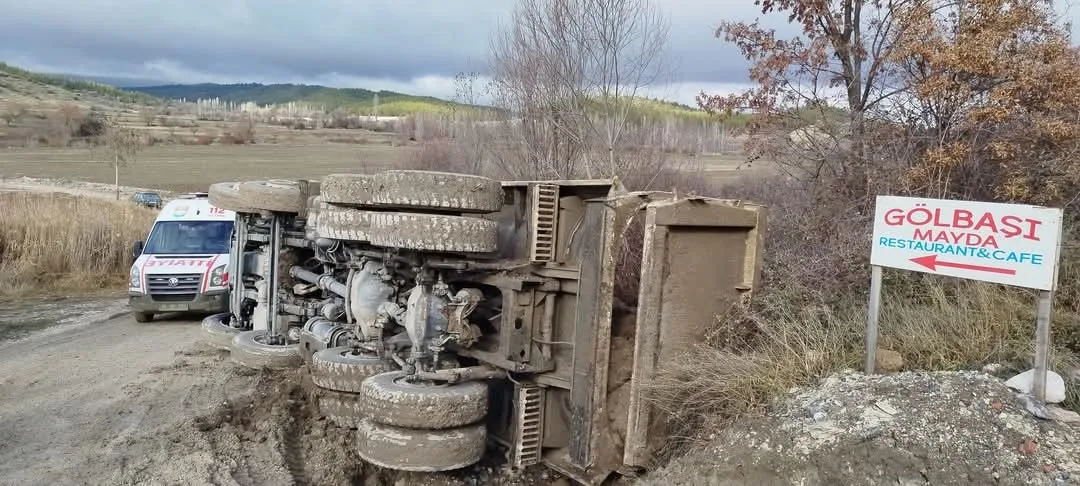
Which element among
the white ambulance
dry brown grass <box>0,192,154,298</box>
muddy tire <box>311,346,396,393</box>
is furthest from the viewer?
dry brown grass <box>0,192,154,298</box>

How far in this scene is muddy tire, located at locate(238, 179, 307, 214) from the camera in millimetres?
7688

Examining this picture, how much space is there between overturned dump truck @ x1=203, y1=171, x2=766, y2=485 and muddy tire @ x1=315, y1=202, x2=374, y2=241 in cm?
1

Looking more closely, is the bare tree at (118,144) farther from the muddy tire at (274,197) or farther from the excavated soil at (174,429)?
the muddy tire at (274,197)

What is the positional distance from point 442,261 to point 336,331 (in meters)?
2.17

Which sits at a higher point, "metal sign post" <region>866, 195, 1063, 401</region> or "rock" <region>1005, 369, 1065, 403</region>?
"metal sign post" <region>866, 195, 1063, 401</region>

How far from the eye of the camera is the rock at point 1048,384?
147 inches

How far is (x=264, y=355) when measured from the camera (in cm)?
758

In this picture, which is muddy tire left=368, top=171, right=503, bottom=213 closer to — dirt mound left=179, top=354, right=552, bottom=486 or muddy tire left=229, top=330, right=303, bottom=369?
dirt mound left=179, top=354, right=552, bottom=486

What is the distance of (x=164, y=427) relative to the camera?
250 inches

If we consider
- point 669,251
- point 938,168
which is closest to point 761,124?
point 938,168

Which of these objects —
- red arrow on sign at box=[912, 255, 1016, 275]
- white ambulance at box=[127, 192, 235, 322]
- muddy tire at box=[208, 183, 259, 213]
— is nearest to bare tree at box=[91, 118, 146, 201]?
white ambulance at box=[127, 192, 235, 322]

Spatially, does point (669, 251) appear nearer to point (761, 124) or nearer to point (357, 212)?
point (357, 212)

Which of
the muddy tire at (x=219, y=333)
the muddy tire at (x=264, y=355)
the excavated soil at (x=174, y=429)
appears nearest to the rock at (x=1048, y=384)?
the excavated soil at (x=174, y=429)

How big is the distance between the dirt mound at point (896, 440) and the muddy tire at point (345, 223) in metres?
2.42
